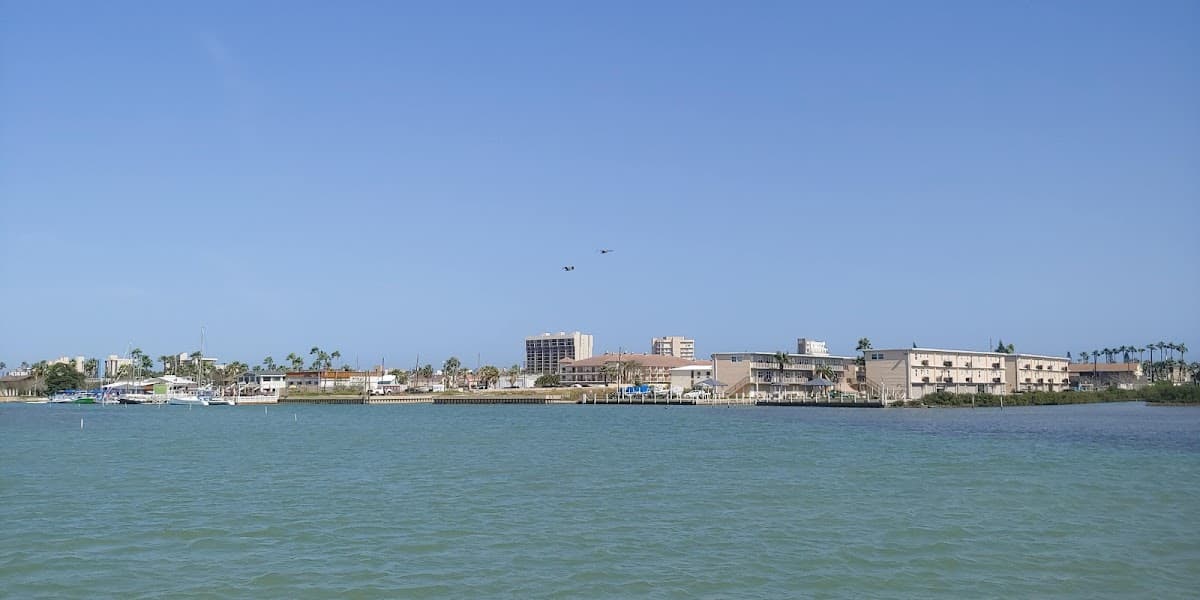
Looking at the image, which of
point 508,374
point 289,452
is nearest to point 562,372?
point 508,374

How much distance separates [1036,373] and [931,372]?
24.3 m

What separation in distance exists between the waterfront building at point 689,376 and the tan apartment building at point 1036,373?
39.4 metres

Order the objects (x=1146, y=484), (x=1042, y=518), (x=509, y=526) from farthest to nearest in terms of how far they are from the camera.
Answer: (x=1146, y=484) < (x=1042, y=518) < (x=509, y=526)

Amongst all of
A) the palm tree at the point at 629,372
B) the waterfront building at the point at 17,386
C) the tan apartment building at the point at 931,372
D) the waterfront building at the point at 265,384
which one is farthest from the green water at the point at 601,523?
the waterfront building at the point at 17,386

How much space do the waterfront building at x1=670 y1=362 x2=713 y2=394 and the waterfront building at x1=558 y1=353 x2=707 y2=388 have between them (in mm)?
7058

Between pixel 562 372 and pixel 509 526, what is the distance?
147m

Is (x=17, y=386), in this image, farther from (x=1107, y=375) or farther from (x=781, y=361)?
(x=1107, y=375)

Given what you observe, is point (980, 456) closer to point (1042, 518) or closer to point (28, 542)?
point (1042, 518)

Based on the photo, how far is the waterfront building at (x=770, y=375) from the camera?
119 m

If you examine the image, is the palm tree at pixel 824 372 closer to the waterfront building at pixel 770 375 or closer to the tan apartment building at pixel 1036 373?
the waterfront building at pixel 770 375

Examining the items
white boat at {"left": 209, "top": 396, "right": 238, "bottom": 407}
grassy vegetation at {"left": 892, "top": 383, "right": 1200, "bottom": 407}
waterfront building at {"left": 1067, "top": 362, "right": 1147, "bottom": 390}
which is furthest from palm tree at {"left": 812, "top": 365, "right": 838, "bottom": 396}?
white boat at {"left": 209, "top": 396, "right": 238, "bottom": 407}

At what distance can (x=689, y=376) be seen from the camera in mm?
136250

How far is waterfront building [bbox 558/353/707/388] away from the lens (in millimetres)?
150250

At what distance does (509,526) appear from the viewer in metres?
20.8
